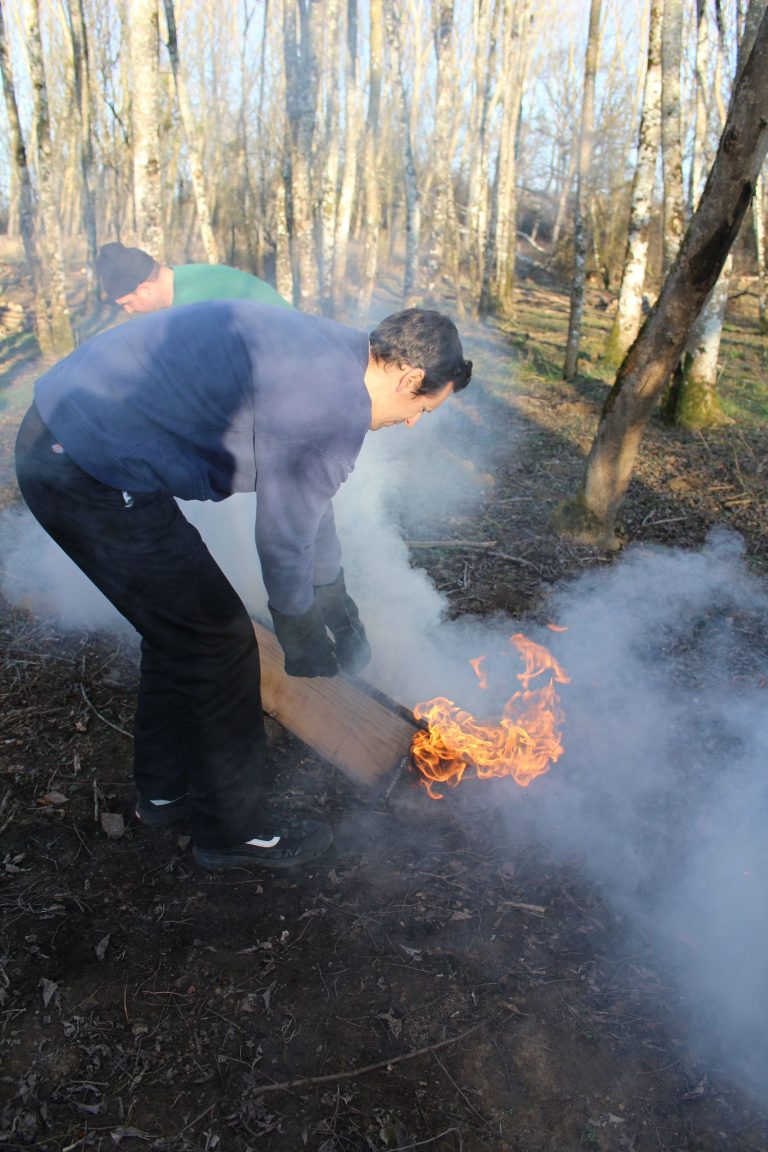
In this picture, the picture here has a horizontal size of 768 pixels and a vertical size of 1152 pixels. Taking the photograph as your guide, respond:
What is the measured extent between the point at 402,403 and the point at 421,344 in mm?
193

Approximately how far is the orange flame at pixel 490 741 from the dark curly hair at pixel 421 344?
1443mm

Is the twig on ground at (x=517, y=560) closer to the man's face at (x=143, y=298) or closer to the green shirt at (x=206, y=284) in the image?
the green shirt at (x=206, y=284)

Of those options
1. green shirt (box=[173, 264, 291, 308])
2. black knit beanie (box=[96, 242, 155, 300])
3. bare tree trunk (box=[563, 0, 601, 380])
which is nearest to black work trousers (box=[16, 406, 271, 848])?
black knit beanie (box=[96, 242, 155, 300])

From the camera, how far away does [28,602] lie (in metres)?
4.07

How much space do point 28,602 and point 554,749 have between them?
2963 mm

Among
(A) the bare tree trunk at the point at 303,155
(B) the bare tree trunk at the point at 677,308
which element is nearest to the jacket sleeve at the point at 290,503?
(B) the bare tree trunk at the point at 677,308

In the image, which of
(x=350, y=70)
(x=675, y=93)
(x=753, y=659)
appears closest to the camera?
(x=753, y=659)

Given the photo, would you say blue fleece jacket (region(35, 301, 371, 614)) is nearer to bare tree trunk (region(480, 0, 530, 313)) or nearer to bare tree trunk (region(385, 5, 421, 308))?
bare tree trunk (region(385, 5, 421, 308))

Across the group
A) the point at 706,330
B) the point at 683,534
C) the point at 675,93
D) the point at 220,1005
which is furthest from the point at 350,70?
the point at 220,1005

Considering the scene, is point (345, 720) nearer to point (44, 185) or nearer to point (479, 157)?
point (44, 185)

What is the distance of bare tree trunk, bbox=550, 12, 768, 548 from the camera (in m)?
3.72

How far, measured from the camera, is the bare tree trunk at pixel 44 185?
32.4ft

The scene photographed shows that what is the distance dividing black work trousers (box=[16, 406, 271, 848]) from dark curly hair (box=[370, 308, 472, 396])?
32.9 inches

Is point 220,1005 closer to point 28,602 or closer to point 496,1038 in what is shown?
point 496,1038
